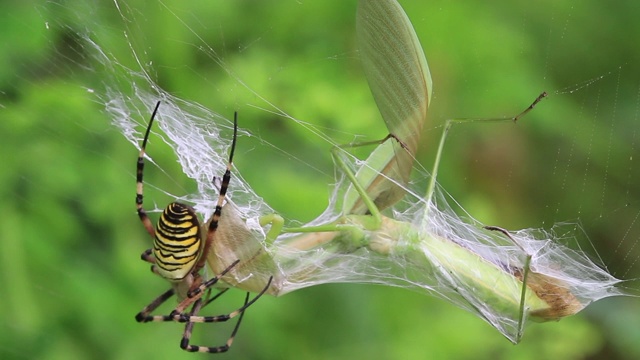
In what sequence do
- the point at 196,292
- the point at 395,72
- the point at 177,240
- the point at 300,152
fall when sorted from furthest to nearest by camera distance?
the point at 300,152 < the point at 196,292 < the point at 177,240 < the point at 395,72

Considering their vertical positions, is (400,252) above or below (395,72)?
below

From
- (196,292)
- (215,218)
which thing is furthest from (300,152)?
(215,218)

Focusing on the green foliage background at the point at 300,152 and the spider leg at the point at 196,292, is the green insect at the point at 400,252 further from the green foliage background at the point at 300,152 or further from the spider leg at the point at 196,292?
the green foliage background at the point at 300,152

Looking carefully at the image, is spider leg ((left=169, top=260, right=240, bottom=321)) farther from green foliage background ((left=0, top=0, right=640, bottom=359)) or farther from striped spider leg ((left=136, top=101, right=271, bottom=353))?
green foliage background ((left=0, top=0, right=640, bottom=359))

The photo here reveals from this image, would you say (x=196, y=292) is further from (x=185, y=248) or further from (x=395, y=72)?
(x=395, y=72)

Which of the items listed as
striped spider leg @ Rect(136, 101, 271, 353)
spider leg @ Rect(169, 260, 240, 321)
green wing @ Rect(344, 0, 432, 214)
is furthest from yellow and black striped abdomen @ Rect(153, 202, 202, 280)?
green wing @ Rect(344, 0, 432, 214)

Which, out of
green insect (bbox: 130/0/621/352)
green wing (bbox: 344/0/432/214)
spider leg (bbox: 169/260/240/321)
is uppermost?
green wing (bbox: 344/0/432/214)

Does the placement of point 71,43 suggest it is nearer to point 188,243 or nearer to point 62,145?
point 62,145
